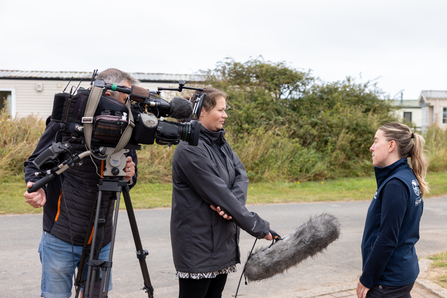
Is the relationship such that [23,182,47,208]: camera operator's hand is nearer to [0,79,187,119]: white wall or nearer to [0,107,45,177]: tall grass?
[0,107,45,177]: tall grass

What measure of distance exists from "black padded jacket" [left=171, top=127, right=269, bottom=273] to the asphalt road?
1843 mm

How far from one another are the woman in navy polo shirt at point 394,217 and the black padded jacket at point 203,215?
2.40 ft

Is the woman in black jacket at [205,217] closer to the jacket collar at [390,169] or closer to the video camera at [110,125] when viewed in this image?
the video camera at [110,125]

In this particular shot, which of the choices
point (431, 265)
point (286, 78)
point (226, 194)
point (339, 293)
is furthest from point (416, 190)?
point (286, 78)

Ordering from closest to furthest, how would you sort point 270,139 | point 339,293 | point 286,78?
point 339,293 → point 270,139 → point 286,78

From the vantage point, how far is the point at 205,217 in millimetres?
2713

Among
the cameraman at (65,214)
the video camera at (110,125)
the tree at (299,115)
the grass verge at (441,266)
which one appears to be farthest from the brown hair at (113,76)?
the tree at (299,115)

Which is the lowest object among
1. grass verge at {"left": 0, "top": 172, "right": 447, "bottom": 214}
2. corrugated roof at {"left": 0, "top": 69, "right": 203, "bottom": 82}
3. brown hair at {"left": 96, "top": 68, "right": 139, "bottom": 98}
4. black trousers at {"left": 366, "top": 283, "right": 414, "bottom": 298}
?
grass verge at {"left": 0, "top": 172, "right": 447, "bottom": 214}

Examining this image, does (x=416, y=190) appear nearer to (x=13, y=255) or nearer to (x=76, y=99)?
(x=76, y=99)

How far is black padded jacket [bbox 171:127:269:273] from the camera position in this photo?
2650 mm

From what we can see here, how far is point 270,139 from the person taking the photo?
586 inches

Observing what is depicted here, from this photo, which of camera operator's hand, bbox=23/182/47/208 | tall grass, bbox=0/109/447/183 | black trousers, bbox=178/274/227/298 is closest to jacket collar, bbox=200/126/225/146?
black trousers, bbox=178/274/227/298

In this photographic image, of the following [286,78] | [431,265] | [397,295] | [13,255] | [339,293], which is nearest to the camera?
[397,295]

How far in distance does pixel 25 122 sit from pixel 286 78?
1064cm
